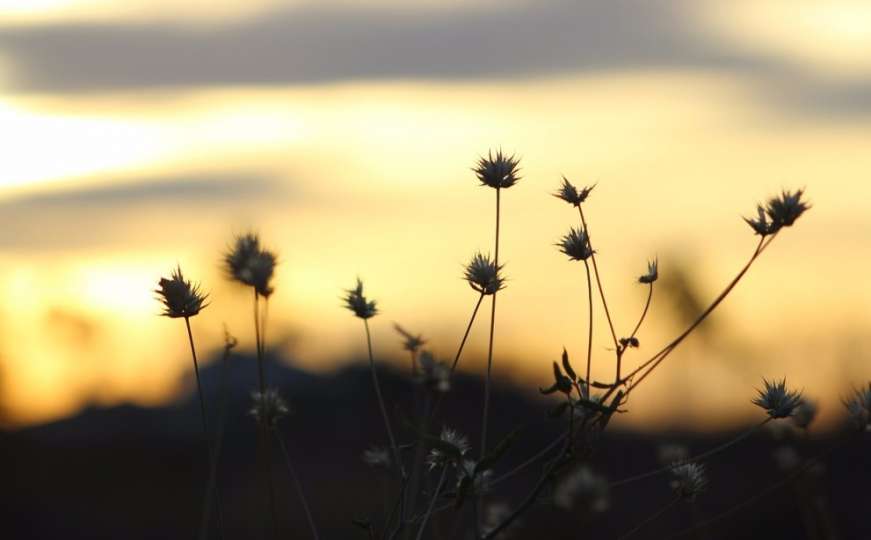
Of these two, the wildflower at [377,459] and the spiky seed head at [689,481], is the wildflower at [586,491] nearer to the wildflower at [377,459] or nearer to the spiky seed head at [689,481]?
the spiky seed head at [689,481]

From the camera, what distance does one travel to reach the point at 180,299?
409 cm

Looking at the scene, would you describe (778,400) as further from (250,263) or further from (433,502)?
(250,263)

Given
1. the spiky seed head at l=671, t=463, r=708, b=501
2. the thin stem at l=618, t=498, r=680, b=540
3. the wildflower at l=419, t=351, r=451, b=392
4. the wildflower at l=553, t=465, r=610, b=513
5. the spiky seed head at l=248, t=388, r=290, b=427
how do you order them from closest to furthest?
the wildflower at l=553, t=465, r=610, b=513, the wildflower at l=419, t=351, r=451, b=392, the thin stem at l=618, t=498, r=680, b=540, the spiky seed head at l=671, t=463, r=708, b=501, the spiky seed head at l=248, t=388, r=290, b=427

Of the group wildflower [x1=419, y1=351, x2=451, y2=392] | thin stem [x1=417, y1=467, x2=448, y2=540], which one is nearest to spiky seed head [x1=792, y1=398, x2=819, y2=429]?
thin stem [x1=417, y1=467, x2=448, y2=540]

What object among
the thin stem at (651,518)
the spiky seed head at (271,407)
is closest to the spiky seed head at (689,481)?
the thin stem at (651,518)

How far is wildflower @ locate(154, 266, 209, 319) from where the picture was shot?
4.09 meters

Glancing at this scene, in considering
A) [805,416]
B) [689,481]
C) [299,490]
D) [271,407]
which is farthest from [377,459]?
[805,416]

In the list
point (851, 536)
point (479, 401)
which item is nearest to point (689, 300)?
point (851, 536)

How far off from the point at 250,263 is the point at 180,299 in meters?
0.36

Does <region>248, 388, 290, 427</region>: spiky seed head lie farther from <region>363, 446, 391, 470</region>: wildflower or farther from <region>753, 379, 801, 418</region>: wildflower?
<region>753, 379, 801, 418</region>: wildflower

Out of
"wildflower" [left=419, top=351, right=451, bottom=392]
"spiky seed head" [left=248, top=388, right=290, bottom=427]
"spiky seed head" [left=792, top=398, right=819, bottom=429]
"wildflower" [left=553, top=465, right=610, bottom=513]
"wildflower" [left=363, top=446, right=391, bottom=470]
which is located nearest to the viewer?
"wildflower" [left=553, top=465, right=610, bottom=513]

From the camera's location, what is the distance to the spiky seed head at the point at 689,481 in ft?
14.4

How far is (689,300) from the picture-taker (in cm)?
933

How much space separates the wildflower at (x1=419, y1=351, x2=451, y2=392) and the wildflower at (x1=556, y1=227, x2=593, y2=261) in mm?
1103
